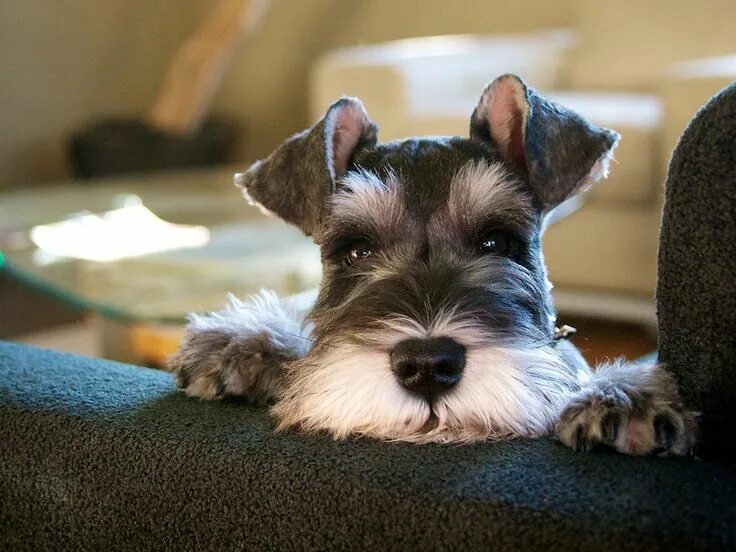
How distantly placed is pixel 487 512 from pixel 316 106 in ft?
14.0

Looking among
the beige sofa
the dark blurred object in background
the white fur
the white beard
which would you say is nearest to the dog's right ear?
the white fur

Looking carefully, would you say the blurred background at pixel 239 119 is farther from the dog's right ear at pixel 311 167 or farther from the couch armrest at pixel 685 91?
the dog's right ear at pixel 311 167

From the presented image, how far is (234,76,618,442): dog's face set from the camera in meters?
1.37

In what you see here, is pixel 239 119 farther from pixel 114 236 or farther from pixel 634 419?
pixel 634 419

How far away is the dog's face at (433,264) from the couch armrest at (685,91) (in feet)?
6.71

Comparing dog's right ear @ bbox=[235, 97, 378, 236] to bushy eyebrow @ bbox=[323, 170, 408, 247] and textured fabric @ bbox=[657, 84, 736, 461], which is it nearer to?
bushy eyebrow @ bbox=[323, 170, 408, 247]

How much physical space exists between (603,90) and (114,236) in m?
3.07

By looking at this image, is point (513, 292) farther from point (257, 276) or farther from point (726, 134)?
point (257, 276)

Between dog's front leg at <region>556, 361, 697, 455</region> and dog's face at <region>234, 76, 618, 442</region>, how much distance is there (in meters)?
0.09

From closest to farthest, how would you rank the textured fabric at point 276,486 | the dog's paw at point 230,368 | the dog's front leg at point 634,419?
the textured fabric at point 276,486, the dog's front leg at point 634,419, the dog's paw at point 230,368

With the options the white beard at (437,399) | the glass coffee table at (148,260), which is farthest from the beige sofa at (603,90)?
the white beard at (437,399)

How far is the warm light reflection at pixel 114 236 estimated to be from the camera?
384cm

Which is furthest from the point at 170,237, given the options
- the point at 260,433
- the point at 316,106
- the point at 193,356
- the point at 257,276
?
the point at 260,433

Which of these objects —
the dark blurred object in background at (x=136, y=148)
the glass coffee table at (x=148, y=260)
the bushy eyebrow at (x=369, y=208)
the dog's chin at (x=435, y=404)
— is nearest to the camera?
the dog's chin at (x=435, y=404)
